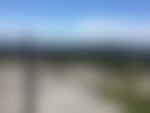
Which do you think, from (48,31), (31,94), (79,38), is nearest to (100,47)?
(79,38)

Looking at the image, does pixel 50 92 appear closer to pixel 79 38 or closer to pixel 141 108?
pixel 79 38

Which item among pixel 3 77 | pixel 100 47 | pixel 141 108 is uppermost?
pixel 100 47

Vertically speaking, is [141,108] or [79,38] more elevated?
[79,38]

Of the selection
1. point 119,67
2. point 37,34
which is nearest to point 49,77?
point 37,34

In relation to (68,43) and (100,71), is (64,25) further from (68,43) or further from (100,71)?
(100,71)

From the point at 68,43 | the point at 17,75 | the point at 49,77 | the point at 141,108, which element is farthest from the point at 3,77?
the point at 141,108

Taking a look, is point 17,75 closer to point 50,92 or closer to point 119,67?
point 50,92

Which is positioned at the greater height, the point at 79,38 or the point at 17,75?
the point at 79,38
